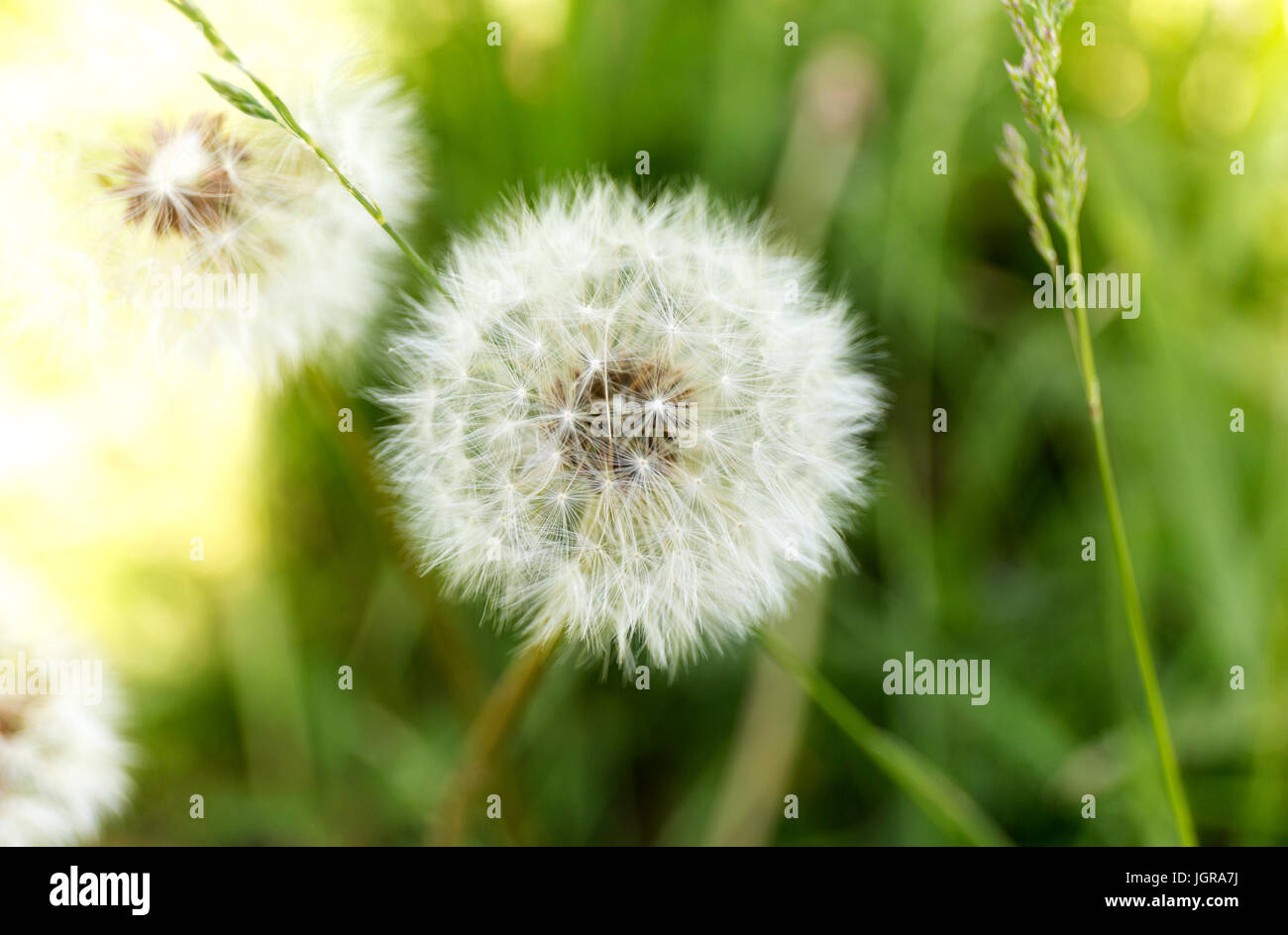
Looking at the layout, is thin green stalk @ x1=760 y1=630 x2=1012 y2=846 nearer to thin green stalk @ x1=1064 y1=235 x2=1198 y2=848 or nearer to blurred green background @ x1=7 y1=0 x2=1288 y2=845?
thin green stalk @ x1=1064 y1=235 x2=1198 y2=848

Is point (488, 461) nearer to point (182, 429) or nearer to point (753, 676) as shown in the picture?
point (753, 676)

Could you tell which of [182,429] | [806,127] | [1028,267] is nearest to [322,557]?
[182,429]

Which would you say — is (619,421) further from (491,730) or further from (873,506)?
(873,506)

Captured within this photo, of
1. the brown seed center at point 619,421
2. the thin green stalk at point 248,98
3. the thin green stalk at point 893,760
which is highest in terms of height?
the thin green stalk at point 248,98

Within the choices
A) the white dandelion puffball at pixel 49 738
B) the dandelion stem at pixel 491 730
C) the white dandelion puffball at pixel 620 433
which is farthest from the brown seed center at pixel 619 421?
the white dandelion puffball at pixel 49 738

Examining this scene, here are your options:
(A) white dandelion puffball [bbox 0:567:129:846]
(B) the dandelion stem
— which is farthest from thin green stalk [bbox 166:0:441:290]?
(A) white dandelion puffball [bbox 0:567:129:846]

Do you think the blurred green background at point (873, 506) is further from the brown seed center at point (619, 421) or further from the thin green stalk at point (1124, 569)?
the brown seed center at point (619, 421)
